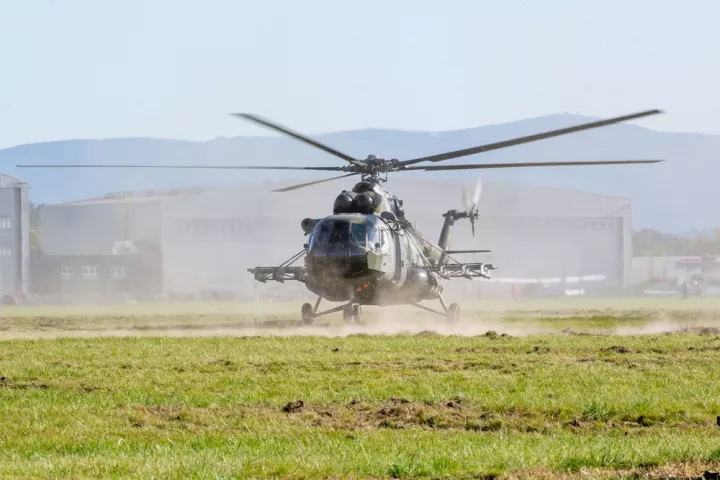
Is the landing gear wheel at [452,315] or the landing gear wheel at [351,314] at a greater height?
the landing gear wheel at [351,314]

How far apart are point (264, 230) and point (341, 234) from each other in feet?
218

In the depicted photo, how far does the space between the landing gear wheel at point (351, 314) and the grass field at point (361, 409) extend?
945 cm

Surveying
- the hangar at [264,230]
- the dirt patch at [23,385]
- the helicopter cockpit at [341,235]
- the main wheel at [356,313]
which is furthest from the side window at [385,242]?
the hangar at [264,230]

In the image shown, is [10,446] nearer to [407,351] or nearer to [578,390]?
[578,390]

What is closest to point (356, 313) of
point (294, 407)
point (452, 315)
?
point (452, 315)

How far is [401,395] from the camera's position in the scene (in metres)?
17.8

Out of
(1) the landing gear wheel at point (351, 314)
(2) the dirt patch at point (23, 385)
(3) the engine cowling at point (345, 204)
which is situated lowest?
(2) the dirt patch at point (23, 385)

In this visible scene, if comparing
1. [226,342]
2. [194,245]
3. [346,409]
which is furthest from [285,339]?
[194,245]

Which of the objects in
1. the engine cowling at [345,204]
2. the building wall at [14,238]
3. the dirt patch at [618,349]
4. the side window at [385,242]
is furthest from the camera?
the building wall at [14,238]

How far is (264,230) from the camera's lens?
101 m

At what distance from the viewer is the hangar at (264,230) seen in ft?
332

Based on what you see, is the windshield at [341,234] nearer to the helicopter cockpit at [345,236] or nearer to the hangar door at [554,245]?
the helicopter cockpit at [345,236]

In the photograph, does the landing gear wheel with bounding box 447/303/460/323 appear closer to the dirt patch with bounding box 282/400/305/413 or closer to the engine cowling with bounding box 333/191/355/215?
the engine cowling with bounding box 333/191/355/215

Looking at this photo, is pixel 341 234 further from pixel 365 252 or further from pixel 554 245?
pixel 554 245
